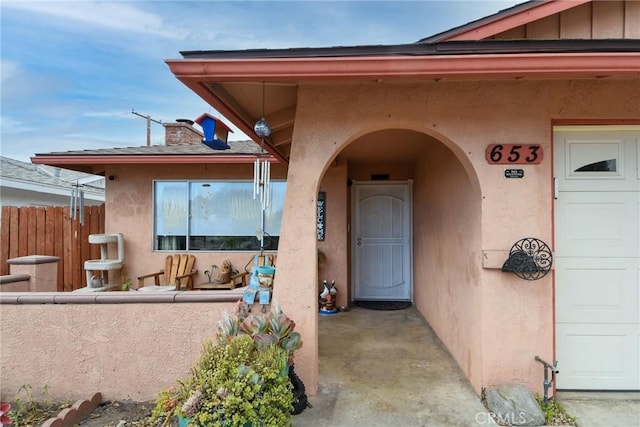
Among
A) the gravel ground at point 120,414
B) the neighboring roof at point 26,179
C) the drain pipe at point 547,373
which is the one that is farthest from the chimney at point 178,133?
the drain pipe at point 547,373

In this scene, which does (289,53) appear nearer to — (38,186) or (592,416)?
(592,416)

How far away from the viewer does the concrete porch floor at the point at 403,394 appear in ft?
8.54

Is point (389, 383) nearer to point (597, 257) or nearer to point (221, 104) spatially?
point (597, 257)

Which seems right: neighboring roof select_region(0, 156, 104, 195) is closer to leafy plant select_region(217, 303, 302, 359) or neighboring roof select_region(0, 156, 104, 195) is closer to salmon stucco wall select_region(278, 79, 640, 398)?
leafy plant select_region(217, 303, 302, 359)

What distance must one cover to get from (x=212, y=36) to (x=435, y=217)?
7.73m

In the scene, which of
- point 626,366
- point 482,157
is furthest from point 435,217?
point 626,366

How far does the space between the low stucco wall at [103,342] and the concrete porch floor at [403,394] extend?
1275 millimetres

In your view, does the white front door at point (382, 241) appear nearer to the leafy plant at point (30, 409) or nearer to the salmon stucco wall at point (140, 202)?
the salmon stucco wall at point (140, 202)

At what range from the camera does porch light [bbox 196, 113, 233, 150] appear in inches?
121

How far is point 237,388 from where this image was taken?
206 cm

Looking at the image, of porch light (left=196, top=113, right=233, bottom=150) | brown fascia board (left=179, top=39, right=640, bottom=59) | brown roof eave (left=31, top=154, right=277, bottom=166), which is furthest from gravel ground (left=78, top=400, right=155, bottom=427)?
brown roof eave (left=31, top=154, right=277, bottom=166)

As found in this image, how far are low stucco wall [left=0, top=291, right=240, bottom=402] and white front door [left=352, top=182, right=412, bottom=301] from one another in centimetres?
397

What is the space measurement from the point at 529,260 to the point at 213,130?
2.99 meters

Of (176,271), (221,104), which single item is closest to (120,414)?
(221,104)
